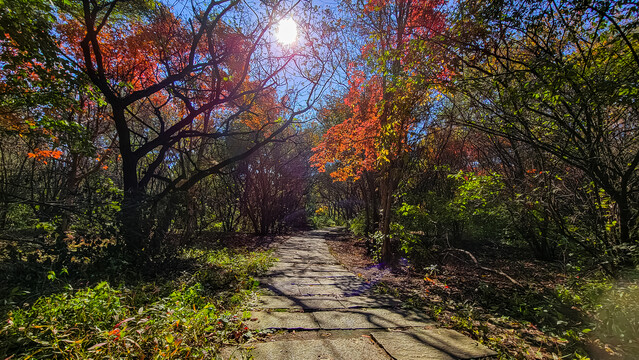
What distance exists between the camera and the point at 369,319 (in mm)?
2846

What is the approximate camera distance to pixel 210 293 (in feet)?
11.5

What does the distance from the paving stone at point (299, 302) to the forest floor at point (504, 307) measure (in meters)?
1.16

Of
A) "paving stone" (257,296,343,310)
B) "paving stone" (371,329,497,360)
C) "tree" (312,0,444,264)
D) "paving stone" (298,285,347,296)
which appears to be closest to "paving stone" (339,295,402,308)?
"paving stone" (257,296,343,310)

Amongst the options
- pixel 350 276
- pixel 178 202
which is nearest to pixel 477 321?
pixel 350 276

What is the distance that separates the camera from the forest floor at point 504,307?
233 centimetres

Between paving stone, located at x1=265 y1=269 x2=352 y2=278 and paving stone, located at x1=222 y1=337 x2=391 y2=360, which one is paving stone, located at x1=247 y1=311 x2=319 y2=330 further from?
paving stone, located at x1=265 y1=269 x2=352 y2=278

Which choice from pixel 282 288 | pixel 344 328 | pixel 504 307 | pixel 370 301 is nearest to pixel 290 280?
pixel 282 288

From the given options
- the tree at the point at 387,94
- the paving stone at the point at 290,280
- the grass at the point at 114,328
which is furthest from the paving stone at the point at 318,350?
the tree at the point at 387,94

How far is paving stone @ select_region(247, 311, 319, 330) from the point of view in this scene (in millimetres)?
2508

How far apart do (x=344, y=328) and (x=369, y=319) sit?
0.43m

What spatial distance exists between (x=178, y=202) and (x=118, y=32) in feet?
18.2

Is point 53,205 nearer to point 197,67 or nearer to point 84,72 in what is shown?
point 84,72

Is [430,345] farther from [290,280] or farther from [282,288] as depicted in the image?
[290,280]

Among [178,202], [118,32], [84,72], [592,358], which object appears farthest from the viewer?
[118,32]
